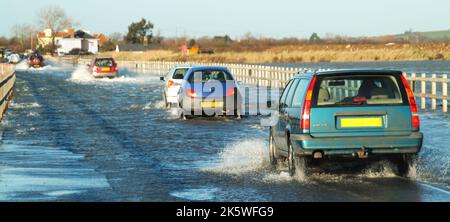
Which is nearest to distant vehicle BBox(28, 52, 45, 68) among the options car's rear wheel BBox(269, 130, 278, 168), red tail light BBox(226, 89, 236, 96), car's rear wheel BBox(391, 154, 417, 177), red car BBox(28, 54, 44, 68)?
red car BBox(28, 54, 44, 68)

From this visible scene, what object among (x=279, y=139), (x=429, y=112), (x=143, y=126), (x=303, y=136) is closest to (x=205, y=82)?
(x=143, y=126)

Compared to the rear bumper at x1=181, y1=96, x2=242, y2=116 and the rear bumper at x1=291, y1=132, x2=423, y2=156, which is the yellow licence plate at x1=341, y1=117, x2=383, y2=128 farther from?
the rear bumper at x1=181, y1=96, x2=242, y2=116

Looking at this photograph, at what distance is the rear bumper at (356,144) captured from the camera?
38.5 feet

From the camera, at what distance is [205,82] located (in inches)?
955

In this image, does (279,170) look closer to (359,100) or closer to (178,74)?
(359,100)

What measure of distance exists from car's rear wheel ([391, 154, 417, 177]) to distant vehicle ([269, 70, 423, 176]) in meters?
0.01

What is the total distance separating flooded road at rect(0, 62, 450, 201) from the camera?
10992 millimetres

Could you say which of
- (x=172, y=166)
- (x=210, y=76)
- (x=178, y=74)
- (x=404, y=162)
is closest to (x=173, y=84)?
(x=178, y=74)

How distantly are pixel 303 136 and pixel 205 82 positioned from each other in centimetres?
1255

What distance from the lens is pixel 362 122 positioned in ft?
38.9

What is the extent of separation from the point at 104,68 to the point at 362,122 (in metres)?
46.3

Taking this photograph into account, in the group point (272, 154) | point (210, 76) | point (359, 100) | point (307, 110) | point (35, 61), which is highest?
point (359, 100)

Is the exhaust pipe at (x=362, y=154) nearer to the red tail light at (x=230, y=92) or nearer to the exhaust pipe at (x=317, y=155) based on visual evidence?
the exhaust pipe at (x=317, y=155)
